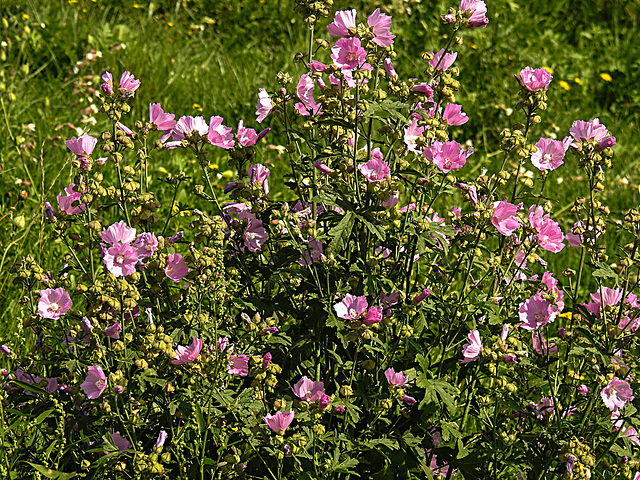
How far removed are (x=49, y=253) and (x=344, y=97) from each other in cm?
156

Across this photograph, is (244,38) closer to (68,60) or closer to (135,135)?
(68,60)

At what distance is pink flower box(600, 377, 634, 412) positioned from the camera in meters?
1.71

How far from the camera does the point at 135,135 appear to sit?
6.07 feet

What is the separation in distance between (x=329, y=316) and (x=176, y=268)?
364mm

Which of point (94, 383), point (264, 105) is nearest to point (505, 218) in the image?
point (264, 105)

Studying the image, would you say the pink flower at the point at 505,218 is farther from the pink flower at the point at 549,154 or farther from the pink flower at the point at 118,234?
the pink flower at the point at 118,234

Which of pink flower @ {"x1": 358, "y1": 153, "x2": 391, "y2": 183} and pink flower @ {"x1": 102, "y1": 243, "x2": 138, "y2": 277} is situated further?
pink flower @ {"x1": 358, "y1": 153, "x2": 391, "y2": 183}

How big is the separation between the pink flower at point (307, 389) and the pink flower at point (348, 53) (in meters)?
0.72

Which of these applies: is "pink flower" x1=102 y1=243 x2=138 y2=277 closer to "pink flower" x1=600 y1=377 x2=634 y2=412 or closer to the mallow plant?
the mallow plant

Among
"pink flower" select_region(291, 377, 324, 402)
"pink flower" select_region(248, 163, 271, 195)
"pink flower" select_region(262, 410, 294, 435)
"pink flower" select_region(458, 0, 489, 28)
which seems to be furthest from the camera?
"pink flower" select_region(248, 163, 271, 195)

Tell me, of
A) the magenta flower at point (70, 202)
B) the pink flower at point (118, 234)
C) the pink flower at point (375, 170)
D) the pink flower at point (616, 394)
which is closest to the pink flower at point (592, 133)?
the pink flower at point (375, 170)

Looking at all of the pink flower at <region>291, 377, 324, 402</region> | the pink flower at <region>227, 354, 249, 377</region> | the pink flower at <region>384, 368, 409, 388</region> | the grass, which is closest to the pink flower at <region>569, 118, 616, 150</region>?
the pink flower at <region>384, 368, 409, 388</region>

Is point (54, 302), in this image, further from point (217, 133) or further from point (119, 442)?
point (217, 133)

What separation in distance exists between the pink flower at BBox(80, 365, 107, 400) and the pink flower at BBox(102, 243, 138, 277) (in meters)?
0.20
